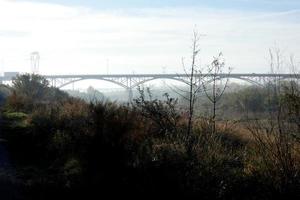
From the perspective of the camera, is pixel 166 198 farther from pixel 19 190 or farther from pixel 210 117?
pixel 210 117

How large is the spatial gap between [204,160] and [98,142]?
2.34 metres

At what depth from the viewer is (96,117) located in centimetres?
1080

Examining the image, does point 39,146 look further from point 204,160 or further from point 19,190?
point 204,160

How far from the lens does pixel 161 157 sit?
8.85 m

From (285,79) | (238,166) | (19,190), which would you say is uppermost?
(285,79)

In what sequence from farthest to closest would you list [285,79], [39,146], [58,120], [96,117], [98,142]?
[58,120]
[39,146]
[96,117]
[98,142]
[285,79]

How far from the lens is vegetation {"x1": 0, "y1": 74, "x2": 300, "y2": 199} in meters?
7.52

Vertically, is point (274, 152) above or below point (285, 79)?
below

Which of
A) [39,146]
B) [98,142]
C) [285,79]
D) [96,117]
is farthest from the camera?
[39,146]

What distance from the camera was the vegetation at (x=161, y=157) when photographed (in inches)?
296

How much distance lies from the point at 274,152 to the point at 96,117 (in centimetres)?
434

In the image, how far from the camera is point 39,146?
1327 cm

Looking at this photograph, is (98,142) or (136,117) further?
(136,117)

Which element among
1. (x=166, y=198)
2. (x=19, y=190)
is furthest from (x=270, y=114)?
(x=19, y=190)
